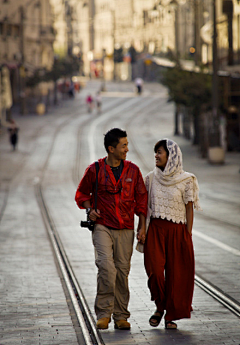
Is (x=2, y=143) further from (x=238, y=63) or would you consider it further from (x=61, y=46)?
(x=61, y=46)

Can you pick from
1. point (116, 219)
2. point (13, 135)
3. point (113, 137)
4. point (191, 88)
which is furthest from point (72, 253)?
point (13, 135)

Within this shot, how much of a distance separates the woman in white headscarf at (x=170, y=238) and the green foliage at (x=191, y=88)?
92.9 ft

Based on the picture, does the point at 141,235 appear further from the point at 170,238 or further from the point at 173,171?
the point at 173,171

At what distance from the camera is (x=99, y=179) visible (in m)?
6.49

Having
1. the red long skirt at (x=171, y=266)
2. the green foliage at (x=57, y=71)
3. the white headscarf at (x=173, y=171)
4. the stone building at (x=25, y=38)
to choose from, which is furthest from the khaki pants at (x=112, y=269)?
the green foliage at (x=57, y=71)

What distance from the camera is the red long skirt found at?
6.38m

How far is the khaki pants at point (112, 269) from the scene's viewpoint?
249 inches

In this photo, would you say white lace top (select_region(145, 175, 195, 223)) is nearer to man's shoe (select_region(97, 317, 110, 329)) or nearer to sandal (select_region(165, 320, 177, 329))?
sandal (select_region(165, 320, 177, 329))

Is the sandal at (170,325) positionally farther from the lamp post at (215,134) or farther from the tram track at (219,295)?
the lamp post at (215,134)

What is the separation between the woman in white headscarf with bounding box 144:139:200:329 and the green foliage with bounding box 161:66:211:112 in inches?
1115

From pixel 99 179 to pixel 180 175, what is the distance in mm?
740

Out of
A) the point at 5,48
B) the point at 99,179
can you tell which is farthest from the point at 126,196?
the point at 5,48

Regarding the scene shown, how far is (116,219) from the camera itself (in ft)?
21.0

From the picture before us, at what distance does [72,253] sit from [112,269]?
211 inches
